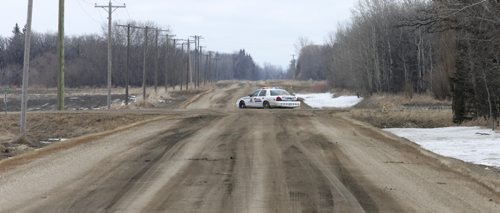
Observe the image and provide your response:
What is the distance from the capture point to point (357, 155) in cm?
1412

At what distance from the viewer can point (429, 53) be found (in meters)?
55.5

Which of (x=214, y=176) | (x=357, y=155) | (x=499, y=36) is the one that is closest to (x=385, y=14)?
(x=499, y=36)

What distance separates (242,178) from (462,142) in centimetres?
939

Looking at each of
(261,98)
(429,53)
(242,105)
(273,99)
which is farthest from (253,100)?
(429,53)

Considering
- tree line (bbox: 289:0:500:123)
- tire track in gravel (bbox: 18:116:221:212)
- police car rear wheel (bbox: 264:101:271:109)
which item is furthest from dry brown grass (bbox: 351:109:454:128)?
police car rear wheel (bbox: 264:101:271:109)

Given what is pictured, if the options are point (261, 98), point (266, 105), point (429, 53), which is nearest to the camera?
point (266, 105)

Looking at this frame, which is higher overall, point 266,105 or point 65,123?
point 266,105

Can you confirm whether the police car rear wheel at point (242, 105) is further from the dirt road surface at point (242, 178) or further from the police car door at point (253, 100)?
the dirt road surface at point (242, 178)

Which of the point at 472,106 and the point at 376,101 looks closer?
the point at 472,106

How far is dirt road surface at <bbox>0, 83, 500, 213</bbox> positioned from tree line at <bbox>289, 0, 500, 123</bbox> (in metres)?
4.49

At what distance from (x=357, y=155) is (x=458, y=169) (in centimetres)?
273

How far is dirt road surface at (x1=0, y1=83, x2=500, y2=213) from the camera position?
831 centimetres

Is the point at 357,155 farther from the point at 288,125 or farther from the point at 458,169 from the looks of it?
the point at 288,125

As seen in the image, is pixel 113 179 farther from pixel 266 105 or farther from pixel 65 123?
pixel 266 105
